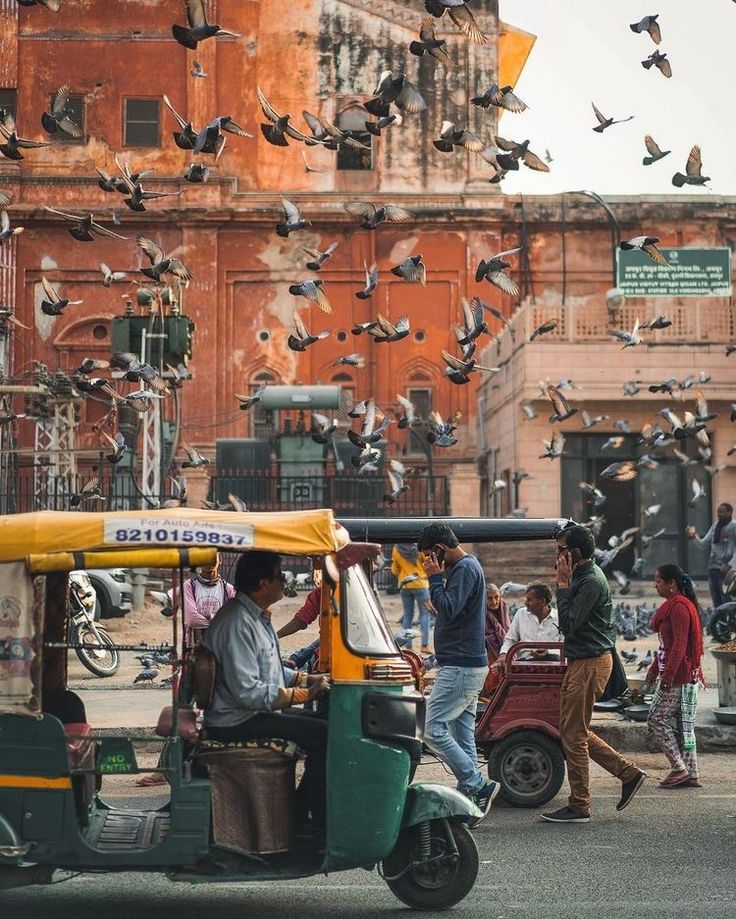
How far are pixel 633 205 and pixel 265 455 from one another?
13.9m

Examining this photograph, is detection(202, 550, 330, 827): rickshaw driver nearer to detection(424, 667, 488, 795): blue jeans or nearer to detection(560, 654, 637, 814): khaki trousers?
detection(424, 667, 488, 795): blue jeans

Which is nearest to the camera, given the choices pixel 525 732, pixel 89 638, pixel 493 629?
pixel 525 732

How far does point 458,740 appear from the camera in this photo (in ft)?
28.9

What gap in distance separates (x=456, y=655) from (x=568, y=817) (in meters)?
1.29

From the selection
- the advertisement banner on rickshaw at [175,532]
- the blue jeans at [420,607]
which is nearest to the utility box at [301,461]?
the blue jeans at [420,607]

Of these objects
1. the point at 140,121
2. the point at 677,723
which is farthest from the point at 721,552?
the point at 140,121

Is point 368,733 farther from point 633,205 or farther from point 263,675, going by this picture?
point 633,205

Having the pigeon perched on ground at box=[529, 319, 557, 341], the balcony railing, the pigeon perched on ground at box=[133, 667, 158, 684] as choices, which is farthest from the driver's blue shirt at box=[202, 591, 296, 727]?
the balcony railing

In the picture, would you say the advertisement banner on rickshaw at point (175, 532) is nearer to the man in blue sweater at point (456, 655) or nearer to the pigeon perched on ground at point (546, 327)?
the man in blue sweater at point (456, 655)

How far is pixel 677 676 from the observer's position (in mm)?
10070

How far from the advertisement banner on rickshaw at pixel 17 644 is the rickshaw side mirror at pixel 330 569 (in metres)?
1.29

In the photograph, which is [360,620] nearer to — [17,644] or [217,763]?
[217,763]

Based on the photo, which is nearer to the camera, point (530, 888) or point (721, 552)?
point (530, 888)

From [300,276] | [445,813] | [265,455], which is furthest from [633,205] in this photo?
[445,813]
